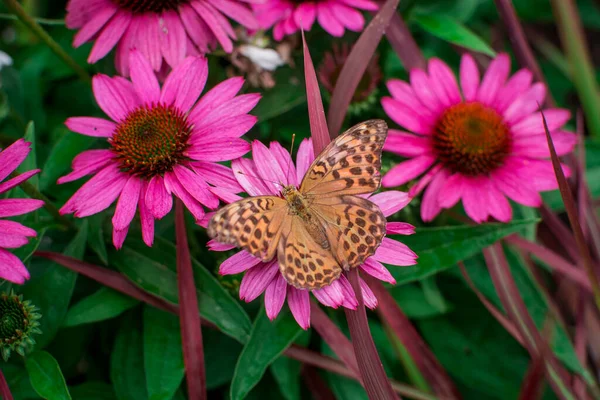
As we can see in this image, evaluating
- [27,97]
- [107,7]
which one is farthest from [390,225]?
[27,97]

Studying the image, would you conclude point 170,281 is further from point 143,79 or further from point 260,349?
point 143,79

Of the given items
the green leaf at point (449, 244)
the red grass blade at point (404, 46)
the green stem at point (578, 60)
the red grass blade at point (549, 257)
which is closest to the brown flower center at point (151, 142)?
the green leaf at point (449, 244)

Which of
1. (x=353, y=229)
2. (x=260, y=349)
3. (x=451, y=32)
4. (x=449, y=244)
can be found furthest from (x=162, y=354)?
(x=451, y=32)

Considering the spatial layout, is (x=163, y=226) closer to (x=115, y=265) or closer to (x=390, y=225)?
(x=115, y=265)

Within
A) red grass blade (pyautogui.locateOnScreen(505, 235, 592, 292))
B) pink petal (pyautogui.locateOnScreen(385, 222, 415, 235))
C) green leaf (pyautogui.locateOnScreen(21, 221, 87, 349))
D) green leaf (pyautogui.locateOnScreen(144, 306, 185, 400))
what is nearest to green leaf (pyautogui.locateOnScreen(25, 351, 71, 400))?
green leaf (pyautogui.locateOnScreen(21, 221, 87, 349))

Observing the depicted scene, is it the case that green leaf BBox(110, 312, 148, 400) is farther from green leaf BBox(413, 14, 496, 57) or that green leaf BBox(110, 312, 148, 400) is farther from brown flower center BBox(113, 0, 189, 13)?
green leaf BBox(413, 14, 496, 57)

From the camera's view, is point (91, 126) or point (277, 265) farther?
point (91, 126)
